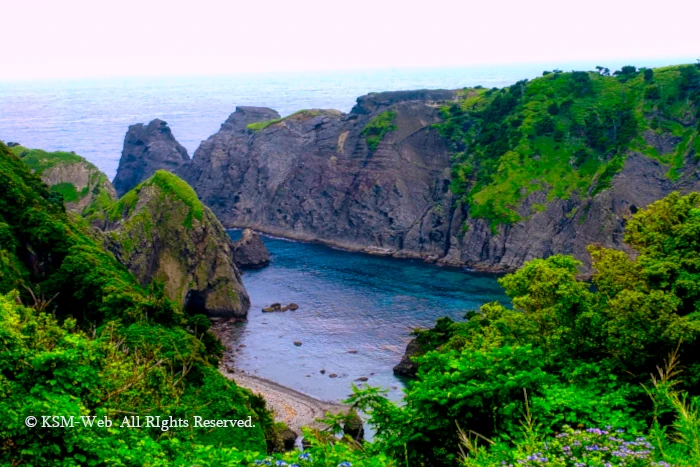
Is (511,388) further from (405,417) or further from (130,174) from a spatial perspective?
(130,174)

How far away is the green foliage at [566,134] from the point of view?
118 m

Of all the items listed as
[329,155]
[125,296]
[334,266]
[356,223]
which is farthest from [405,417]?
[329,155]

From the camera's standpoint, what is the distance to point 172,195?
323 feet

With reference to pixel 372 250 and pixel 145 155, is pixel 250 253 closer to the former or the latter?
pixel 372 250

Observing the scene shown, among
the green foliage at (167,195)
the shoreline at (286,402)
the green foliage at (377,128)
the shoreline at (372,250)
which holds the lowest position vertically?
the shoreline at (286,402)

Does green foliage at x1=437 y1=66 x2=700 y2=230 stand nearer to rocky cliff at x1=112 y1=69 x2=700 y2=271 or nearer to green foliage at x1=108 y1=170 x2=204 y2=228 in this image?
rocky cliff at x1=112 y1=69 x2=700 y2=271

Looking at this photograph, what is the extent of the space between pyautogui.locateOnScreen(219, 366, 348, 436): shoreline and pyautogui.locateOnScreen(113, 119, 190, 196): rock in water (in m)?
110

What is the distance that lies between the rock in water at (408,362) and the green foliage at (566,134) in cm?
5131

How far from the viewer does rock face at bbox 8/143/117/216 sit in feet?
426

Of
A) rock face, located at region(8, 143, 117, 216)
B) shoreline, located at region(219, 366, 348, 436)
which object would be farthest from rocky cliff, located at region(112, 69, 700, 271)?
shoreline, located at region(219, 366, 348, 436)

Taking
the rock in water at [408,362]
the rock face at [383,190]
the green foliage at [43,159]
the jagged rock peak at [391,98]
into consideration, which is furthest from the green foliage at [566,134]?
the green foliage at [43,159]

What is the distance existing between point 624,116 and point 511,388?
117 m

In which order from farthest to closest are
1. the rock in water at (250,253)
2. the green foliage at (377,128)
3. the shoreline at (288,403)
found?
the green foliage at (377,128), the rock in water at (250,253), the shoreline at (288,403)

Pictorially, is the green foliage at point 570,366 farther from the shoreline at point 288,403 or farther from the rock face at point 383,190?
the rock face at point 383,190
